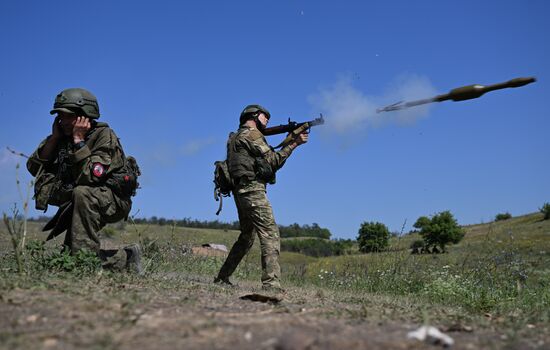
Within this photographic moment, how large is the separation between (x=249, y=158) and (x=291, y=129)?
848 mm

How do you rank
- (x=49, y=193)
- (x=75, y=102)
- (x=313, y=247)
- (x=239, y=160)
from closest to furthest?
(x=75, y=102) → (x=49, y=193) → (x=239, y=160) → (x=313, y=247)

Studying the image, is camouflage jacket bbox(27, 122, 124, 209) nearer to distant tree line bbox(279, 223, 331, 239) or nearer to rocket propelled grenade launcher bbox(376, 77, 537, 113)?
rocket propelled grenade launcher bbox(376, 77, 537, 113)

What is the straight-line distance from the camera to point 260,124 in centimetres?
723

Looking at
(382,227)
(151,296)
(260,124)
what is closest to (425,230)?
(382,227)

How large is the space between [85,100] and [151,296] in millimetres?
2675

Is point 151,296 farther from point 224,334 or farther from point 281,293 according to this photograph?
point 281,293

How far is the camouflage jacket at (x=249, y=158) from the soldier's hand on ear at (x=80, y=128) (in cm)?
177

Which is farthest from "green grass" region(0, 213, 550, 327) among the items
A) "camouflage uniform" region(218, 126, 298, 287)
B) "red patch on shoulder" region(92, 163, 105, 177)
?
"red patch on shoulder" region(92, 163, 105, 177)

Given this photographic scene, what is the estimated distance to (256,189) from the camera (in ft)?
22.2

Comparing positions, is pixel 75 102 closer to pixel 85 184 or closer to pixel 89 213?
pixel 85 184

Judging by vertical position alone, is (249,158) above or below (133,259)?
above

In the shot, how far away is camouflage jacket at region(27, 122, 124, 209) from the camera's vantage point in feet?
19.2

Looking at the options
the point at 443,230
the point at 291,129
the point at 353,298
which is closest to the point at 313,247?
the point at 443,230

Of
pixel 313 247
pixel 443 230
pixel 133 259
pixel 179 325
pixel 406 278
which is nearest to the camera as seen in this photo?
pixel 179 325
